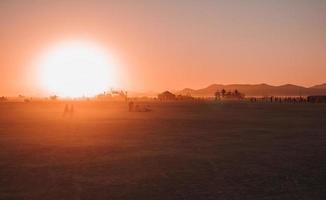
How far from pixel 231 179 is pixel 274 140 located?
30.1 ft

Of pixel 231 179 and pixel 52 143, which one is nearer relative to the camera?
pixel 231 179

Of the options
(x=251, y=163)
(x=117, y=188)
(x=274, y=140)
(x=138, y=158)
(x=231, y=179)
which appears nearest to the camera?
(x=117, y=188)

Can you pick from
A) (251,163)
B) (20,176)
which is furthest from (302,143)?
(20,176)

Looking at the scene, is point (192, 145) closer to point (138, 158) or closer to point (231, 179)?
point (138, 158)

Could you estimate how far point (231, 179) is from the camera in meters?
10.5

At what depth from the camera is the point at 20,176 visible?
436 inches

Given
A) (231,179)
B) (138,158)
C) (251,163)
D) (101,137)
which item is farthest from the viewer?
(101,137)

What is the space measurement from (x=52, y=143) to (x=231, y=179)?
9.79 metres

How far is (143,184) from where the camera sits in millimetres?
10047

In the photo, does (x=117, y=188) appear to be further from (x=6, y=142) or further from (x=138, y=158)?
(x=6, y=142)

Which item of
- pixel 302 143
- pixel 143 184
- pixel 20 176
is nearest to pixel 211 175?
pixel 143 184

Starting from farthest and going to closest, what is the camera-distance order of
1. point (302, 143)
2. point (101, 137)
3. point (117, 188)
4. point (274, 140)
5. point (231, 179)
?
point (101, 137), point (274, 140), point (302, 143), point (231, 179), point (117, 188)

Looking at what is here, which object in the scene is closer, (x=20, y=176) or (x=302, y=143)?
(x=20, y=176)

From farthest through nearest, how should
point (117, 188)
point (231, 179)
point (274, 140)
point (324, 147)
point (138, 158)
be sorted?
point (274, 140), point (324, 147), point (138, 158), point (231, 179), point (117, 188)
